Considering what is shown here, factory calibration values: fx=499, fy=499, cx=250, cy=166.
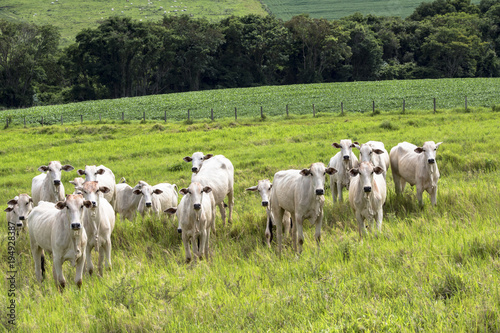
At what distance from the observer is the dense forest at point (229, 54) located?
253ft

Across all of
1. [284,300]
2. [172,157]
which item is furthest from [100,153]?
[284,300]

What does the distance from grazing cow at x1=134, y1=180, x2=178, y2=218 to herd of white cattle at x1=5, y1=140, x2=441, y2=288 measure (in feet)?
0.11

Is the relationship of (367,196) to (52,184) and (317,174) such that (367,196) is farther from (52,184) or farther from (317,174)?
(52,184)

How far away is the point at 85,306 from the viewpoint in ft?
23.7

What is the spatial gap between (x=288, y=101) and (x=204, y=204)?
43889 millimetres

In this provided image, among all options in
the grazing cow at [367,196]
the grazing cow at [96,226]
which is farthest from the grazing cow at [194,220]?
the grazing cow at [367,196]

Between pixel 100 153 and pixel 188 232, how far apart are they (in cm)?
1724

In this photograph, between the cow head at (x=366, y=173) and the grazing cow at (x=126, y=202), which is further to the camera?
the grazing cow at (x=126, y=202)

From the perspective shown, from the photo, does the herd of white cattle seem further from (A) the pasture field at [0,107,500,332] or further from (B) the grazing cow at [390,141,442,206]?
(A) the pasture field at [0,107,500,332]

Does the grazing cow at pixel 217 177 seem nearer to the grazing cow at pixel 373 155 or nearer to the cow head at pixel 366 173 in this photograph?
the grazing cow at pixel 373 155

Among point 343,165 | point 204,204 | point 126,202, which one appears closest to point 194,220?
point 204,204

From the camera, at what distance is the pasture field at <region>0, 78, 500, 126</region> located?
4625 centimetres

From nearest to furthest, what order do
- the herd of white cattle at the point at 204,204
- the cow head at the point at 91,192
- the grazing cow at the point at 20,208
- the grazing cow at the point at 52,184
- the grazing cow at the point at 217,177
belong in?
the herd of white cattle at the point at 204,204, the cow head at the point at 91,192, the grazing cow at the point at 217,177, the grazing cow at the point at 20,208, the grazing cow at the point at 52,184

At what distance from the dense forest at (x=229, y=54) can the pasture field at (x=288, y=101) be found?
1822cm
